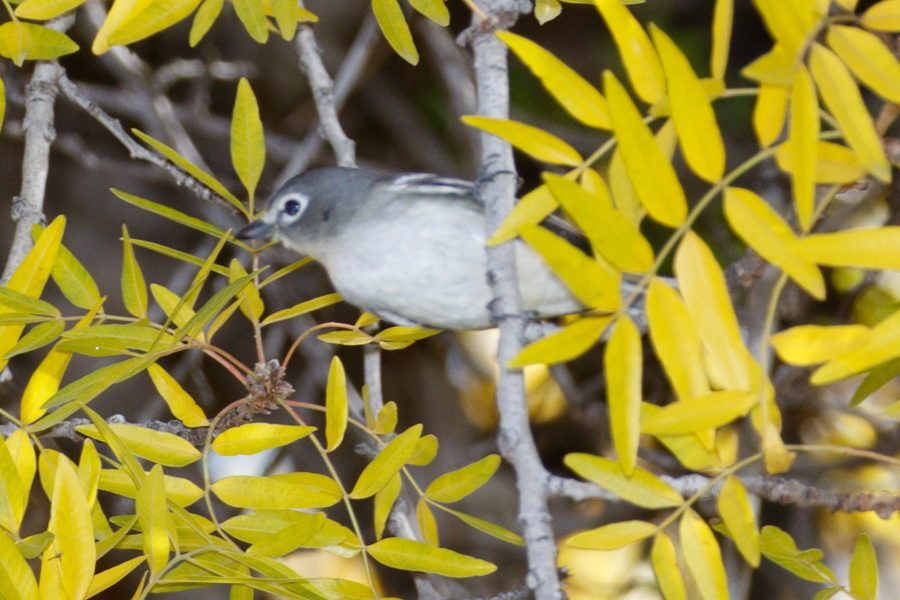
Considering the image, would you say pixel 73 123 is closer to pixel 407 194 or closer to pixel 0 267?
pixel 0 267

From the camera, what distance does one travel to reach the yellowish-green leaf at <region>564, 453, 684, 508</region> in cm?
114

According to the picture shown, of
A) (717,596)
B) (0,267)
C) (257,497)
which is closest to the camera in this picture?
(717,596)

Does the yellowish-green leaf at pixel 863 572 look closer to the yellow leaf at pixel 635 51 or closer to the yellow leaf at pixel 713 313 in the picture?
the yellow leaf at pixel 713 313

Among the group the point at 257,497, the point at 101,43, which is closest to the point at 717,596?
the point at 257,497

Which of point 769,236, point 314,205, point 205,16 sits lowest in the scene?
point 769,236

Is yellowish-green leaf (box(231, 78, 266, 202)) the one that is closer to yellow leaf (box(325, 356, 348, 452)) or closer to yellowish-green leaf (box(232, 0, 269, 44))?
yellowish-green leaf (box(232, 0, 269, 44))

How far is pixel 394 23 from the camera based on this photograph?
1.50 meters

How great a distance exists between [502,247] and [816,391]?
210 centimetres

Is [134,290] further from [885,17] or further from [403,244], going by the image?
[885,17]

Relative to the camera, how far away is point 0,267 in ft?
10.8

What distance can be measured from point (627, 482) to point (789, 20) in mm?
582

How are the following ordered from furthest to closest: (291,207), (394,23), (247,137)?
1. (291,207)
2. (247,137)
3. (394,23)

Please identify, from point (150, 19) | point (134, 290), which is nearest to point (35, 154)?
point (134, 290)

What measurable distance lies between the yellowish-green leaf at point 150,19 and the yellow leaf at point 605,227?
2.28ft
